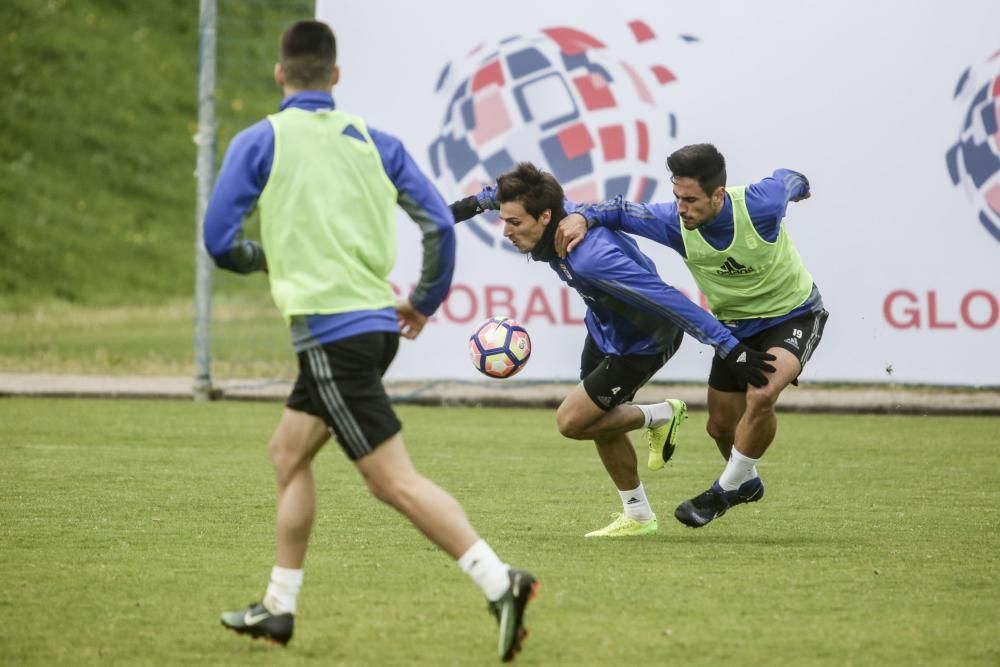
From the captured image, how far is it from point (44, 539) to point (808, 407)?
8100 millimetres

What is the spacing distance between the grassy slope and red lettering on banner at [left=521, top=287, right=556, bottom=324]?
13273 mm

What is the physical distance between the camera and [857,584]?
240 inches

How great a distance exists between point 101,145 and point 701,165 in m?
24.6

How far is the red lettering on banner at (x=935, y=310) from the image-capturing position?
12.8m

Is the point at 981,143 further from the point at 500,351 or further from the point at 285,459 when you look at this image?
the point at 285,459

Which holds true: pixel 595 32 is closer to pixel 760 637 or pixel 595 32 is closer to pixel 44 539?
pixel 44 539

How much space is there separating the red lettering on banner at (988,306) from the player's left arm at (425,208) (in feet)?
28.2

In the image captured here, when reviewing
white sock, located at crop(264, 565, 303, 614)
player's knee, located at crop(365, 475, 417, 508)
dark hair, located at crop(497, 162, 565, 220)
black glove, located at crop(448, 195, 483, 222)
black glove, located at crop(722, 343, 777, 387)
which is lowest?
white sock, located at crop(264, 565, 303, 614)

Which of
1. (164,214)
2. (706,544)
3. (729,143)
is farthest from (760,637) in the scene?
(164,214)

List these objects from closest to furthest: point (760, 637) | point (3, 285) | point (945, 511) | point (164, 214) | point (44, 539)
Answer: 1. point (760, 637)
2. point (44, 539)
3. point (945, 511)
4. point (3, 285)
5. point (164, 214)

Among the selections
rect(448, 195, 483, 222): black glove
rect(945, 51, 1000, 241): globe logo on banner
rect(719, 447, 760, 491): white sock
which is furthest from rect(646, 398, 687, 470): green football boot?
rect(945, 51, 1000, 241): globe logo on banner

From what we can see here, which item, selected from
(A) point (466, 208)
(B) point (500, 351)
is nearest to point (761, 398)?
(B) point (500, 351)

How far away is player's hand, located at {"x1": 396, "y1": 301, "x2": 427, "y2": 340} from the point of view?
17.2 feet

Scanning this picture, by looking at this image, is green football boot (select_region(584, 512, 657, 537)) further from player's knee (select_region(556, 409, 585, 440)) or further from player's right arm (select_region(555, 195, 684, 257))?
player's right arm (select_region(555, 195, 684, 257))
